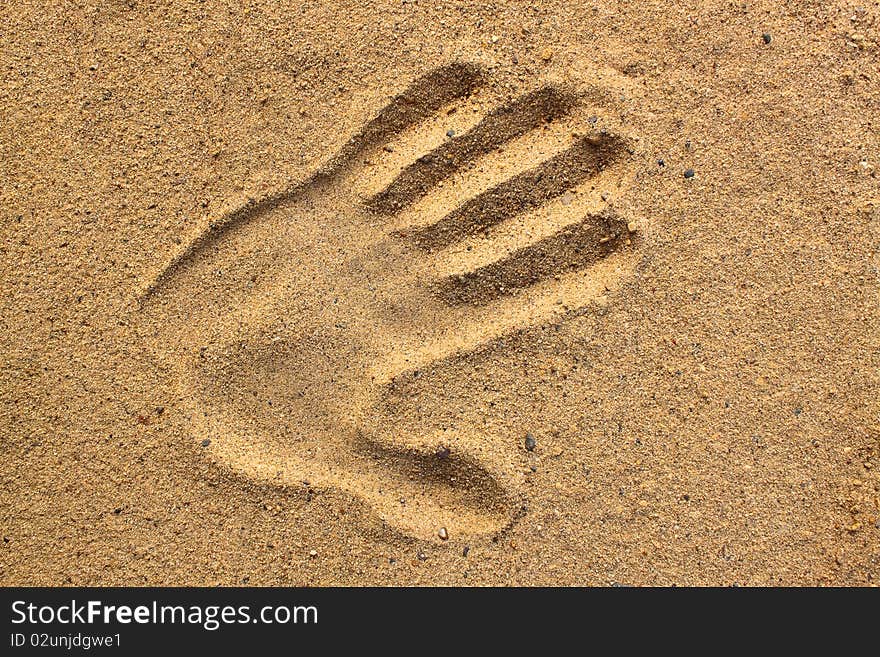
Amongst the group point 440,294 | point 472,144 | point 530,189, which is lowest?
point 440,294

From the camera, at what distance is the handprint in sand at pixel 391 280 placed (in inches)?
66.4

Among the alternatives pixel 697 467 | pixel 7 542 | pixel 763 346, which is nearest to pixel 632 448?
pixel 697 467

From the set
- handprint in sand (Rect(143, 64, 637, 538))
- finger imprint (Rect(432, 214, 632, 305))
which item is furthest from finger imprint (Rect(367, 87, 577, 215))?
finger imprint (Rect(432, 214, 632, 305))

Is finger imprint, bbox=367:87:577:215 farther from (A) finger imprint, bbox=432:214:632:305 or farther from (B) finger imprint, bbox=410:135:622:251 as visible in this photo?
(A) finger imprint, bbox=432:214:632:305

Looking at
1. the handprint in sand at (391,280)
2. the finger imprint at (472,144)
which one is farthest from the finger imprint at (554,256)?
the finger imprint at (472,144)

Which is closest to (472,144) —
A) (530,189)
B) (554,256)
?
(530,189)

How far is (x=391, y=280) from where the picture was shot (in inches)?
67.1

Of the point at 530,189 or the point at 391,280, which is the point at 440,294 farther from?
Result: the point at 530,189

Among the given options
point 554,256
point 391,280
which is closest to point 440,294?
point 391,280

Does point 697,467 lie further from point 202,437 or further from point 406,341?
point 202,437

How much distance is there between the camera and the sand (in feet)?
5.48

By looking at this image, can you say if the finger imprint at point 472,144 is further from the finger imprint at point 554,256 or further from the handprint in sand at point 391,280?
the finger imprint at point 554,256

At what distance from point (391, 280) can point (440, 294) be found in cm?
12

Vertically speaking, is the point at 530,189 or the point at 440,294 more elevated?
the point at 530,189
